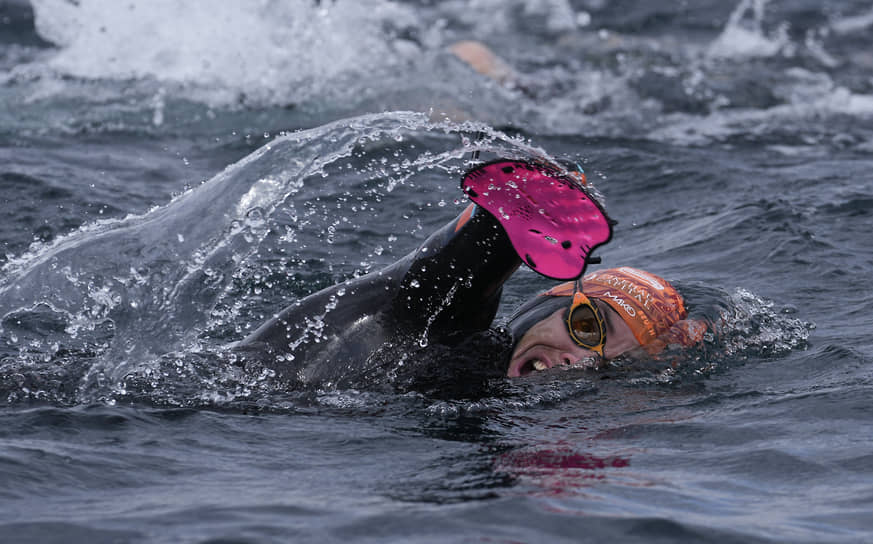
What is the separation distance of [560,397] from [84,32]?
411 inches

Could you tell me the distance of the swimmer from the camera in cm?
413

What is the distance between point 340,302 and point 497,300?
0.67 metres

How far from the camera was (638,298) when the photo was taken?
4.86m

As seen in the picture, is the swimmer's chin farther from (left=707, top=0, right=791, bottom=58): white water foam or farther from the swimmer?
(left=707, top=0, right=791, bottom=58): white water foam

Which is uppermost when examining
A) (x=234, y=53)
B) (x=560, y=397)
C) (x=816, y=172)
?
(x=234, y=53)

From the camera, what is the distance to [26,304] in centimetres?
561

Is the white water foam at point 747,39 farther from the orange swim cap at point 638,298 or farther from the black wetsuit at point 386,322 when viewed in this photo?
the black wetsuit at point 386,322

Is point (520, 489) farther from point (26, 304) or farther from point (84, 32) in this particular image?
point (84, 32)

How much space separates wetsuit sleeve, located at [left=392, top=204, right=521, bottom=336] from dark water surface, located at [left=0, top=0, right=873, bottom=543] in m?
0.30

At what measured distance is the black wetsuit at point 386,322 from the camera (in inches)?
170

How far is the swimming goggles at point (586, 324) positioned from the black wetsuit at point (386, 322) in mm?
394

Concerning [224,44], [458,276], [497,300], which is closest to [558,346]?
[497,300]

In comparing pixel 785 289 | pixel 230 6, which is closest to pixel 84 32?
pixel 230 6

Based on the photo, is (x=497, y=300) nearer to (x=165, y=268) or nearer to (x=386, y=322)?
(x=386, y=322)
